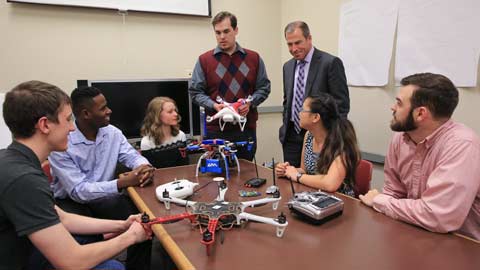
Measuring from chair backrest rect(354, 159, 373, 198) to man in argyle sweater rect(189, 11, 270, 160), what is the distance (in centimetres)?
82

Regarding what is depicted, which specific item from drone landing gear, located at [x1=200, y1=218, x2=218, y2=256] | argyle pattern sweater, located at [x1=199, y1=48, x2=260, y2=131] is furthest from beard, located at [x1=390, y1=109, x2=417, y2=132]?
argyle pattern sweater, located at [x1=199, y1=48, x2=260, y2=131]

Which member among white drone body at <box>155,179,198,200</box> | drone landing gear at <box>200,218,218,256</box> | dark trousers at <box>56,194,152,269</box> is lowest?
dark trousers at <box>56,194,152,269</box>

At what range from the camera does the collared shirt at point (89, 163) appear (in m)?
1.76

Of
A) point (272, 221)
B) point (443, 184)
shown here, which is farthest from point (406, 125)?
point (272, 221)

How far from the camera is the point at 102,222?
1454mm

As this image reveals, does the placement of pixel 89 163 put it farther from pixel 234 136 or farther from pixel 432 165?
pixel 432 165

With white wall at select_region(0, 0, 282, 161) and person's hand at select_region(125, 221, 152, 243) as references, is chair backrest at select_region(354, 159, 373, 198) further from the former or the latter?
white wall at select_region(0, 0, 282, 161)

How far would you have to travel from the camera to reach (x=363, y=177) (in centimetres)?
189

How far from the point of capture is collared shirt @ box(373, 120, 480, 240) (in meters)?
1.12

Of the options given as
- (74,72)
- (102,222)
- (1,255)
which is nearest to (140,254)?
(102,222)

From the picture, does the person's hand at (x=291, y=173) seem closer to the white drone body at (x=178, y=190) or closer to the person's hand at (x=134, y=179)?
the white drone body at (x=178, y=190)

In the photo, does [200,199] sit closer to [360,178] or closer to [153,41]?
[360,178]

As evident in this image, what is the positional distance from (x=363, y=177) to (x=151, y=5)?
100 inches

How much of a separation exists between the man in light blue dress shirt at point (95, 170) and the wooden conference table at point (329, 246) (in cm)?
60
